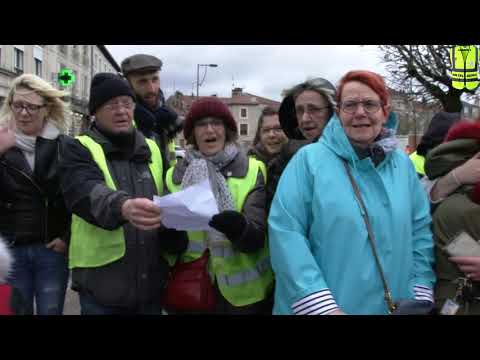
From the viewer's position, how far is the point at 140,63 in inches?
132

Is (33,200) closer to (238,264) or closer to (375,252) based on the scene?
(238,264)

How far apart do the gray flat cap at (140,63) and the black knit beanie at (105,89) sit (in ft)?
2.61

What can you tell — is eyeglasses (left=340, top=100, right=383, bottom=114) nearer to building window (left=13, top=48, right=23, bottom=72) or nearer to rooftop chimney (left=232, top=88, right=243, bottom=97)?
building window (left=13, top=48, right=23, bottom=72)

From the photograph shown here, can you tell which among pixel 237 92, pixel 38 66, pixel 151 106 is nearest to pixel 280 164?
pixel 151 106

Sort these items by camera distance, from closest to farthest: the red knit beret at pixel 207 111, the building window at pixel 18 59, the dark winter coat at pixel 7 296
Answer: the dark winter coat at pixel 7 296 → the red knit beret at pixel 207 111 → the building window at pixel 18 59

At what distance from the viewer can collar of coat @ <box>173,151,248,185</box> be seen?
8.12ft

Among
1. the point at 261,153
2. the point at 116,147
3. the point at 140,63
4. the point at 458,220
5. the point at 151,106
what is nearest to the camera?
the point at 458,220

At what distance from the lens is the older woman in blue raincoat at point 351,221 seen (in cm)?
192

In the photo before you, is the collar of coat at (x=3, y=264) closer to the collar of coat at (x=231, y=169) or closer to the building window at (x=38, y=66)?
the collar of coat at (x=231, y=169)

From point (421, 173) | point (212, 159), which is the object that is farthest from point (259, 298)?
point (421, 173)

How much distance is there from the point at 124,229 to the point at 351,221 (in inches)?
47.7

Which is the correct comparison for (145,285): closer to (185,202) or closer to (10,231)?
(185,202)

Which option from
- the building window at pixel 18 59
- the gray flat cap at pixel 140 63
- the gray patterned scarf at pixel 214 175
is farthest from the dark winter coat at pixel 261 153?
the building window at pixel 18 59

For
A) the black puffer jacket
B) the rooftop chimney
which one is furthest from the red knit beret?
the rooftop chimney
